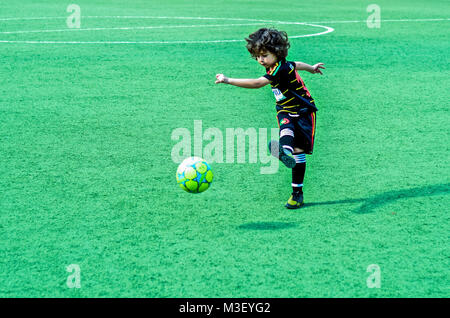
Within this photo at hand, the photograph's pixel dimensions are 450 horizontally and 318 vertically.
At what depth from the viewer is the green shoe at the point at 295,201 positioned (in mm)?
4762

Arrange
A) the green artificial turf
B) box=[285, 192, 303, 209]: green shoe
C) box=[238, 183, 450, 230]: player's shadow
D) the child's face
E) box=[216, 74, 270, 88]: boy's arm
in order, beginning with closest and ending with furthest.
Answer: the green artificial turf
box=[238, 183, 450, 230]: player's shadow
box=[216, 74, 270, 88]: boy's arm
the child's face
box=[285, 192, 303, 209]: green shoe

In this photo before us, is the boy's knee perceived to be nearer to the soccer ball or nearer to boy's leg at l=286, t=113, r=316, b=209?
boy's leg at l=286, t=113, r=316, b=209

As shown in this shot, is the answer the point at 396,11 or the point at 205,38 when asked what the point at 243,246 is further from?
the point at 396,11

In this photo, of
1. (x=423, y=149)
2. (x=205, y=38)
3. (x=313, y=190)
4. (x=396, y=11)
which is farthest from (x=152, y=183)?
(x=396, y=11)

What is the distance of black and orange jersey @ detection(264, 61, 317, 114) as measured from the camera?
185 inches

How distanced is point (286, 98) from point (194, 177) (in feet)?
3.02

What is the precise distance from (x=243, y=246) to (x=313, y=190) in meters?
1.25

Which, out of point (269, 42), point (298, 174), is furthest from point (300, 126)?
point (269, 42)

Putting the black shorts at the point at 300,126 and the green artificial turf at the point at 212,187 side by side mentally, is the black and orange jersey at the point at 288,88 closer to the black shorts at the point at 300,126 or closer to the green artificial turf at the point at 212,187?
the black shorts at the point at 300,126

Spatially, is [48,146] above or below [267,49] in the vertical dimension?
below

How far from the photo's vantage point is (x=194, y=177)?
15.6 ft

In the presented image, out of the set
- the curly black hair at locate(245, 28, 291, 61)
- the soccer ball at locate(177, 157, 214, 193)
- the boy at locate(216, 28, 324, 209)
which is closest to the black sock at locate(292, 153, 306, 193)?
the boy at locate(216, 28, 324, 209)

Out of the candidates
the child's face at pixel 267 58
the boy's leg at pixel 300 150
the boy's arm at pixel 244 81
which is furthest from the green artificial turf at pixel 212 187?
the child's face at pixel 267 58

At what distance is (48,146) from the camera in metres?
6.26
